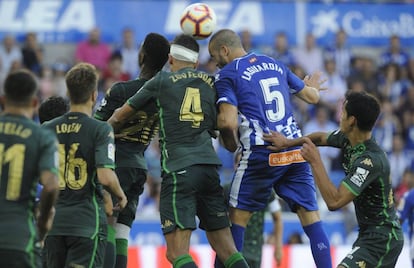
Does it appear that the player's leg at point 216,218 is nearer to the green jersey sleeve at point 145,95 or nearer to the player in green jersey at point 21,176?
the green jersey sleeve at point 145,95

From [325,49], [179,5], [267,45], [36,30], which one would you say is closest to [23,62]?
[36,30]

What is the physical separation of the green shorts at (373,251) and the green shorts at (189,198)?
1375 mm

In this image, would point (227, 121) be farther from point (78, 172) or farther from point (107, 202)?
point (78, 172)

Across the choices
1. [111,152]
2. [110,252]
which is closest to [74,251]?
[111,152]

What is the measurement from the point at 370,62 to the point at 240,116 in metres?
13.9

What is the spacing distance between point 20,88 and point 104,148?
108 cm

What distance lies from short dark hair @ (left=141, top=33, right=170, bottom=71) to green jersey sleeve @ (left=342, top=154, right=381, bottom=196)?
2602 mm

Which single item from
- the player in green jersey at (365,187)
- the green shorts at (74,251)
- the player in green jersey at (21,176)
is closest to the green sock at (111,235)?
the green shorts at (74,251)

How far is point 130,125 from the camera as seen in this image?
10.5m

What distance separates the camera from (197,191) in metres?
9.55

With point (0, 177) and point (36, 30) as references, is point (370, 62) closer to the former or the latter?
point (36, 30)

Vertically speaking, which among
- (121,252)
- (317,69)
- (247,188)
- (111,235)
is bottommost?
(121,252)

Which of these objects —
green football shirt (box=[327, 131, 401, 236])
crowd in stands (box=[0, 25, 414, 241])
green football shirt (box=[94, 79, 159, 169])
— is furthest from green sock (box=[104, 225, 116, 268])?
crowd in stands (box=[0, 25, 414, 241])

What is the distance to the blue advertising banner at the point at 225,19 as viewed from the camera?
2152 cm
